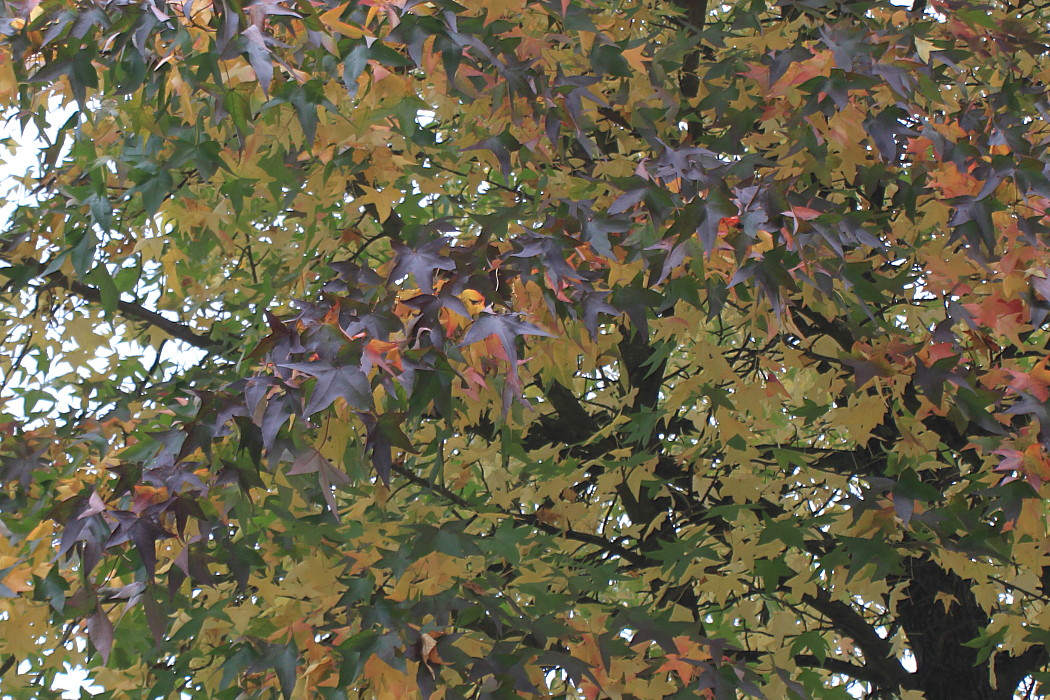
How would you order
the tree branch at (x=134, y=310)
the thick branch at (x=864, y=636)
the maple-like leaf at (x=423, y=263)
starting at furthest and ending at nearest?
1. the thick branch at (x=864, y=636)
2. the tree branch at (x=134, y=310)
3. the maple-like leaf at (x=423, y=263)

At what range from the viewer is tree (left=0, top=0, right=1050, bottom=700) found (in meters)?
2.21

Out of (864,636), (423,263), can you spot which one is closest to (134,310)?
(423,263)

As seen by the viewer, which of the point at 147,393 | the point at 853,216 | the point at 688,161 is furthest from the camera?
the point at 147,393

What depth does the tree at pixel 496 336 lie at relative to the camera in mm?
2211

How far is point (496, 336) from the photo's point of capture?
2.22 metres

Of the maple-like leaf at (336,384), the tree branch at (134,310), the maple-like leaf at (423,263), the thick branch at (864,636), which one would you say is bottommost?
the thick branch at (864,636)

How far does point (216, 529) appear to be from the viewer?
8.00 feet

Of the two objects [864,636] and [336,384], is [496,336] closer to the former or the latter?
[336,384]

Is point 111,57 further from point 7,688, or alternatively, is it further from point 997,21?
point 997,21

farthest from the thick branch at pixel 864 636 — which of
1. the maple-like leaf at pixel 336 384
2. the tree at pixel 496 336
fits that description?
the maple-like leaf at pixel 336 384

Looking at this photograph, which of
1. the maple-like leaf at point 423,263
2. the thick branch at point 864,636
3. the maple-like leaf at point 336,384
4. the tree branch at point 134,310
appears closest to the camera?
the maple-like leaf at point 336,384

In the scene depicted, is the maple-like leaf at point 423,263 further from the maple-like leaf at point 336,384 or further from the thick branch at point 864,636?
the thick branch at point 864,636

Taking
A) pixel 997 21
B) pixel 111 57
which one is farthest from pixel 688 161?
pixel 997 21

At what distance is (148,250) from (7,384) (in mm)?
1542
